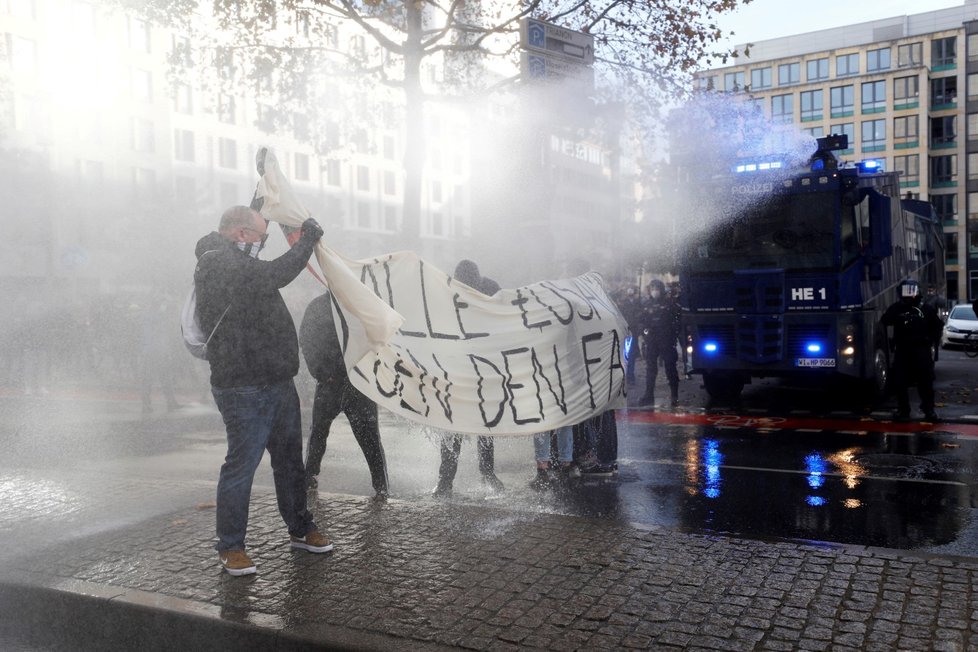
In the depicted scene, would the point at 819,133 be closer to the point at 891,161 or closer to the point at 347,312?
the point at 891,161

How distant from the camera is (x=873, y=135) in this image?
211 feet

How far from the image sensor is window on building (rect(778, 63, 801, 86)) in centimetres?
6669

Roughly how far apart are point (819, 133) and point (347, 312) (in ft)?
222

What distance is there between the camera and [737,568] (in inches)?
173

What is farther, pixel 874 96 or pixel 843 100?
pixel 843 100

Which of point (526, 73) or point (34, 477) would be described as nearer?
point (34, 477)

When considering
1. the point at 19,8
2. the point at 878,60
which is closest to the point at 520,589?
the point at 19,8

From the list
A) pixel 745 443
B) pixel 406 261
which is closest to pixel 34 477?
pixel 406 261

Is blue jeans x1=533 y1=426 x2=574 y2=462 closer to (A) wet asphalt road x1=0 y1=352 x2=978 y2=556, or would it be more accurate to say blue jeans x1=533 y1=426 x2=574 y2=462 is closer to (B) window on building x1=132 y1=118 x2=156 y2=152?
(A) wet asphalt road x1=0 y1=352 x2=978 y2=556

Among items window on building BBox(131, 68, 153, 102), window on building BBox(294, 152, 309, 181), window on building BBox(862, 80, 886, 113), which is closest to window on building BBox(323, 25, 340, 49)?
window on building BBox(131, 68, 153, 102)

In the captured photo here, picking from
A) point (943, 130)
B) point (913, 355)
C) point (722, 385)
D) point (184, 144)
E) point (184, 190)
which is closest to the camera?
point (913, 355)

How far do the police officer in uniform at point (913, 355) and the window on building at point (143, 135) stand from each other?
1403 centimetres

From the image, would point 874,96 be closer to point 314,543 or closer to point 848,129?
point 848,129

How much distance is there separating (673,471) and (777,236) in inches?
188
